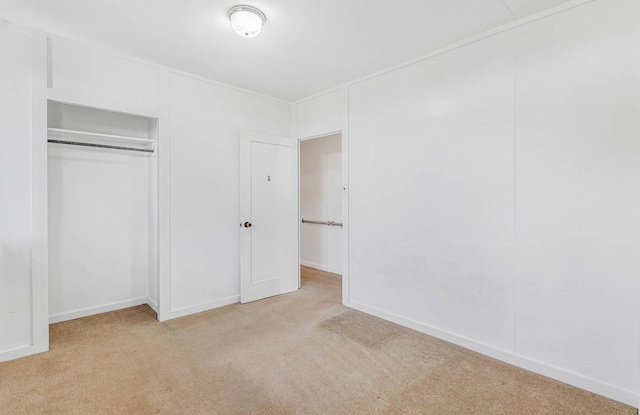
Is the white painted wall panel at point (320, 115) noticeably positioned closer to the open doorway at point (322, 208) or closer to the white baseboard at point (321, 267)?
the open doorway at point (322, 208)

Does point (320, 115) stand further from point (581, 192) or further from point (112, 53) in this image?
point (581, 192)

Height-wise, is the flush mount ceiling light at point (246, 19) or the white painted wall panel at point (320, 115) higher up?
the flush mount ceiling light at point (246, 19)

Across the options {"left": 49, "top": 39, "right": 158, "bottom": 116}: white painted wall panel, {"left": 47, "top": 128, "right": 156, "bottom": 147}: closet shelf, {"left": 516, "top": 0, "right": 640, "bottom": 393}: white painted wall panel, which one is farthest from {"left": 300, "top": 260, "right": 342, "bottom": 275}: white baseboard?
{"left": 49, "top": 39, "right": 158, "bottom": 116}: white painted wall panel

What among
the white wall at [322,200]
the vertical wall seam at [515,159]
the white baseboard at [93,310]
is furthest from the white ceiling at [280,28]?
the white baseboard at [93,310]

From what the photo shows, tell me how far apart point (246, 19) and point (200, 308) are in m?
3.02

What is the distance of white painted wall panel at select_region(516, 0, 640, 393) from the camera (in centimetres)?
203

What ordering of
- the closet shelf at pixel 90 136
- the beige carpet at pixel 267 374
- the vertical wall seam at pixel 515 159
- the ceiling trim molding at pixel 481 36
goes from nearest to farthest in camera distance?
the beige carpet at pixel 267 374 < the ceiling trim molding at pixel 481 36 < the vertical wall seam at pixel 515 159 < the closet shelf at pixel 90 136

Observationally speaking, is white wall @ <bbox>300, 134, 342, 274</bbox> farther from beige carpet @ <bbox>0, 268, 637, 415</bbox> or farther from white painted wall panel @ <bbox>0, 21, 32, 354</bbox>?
white painted wall panel @ <bbox>0, 21, 32, 354</bbox>

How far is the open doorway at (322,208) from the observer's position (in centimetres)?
555

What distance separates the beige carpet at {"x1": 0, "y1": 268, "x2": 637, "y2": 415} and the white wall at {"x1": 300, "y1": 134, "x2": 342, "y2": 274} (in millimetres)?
2420

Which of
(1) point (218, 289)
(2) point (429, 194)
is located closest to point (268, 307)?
(1) point (218, 289)

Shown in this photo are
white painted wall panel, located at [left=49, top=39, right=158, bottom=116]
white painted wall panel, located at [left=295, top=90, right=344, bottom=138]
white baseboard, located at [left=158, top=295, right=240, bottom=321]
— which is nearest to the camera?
white painted wall panel, located at [left=49, top=39, right=158, bottom=116]

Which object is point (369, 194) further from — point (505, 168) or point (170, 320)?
point (170, 320)

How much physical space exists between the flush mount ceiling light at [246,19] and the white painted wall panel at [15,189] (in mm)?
1800
